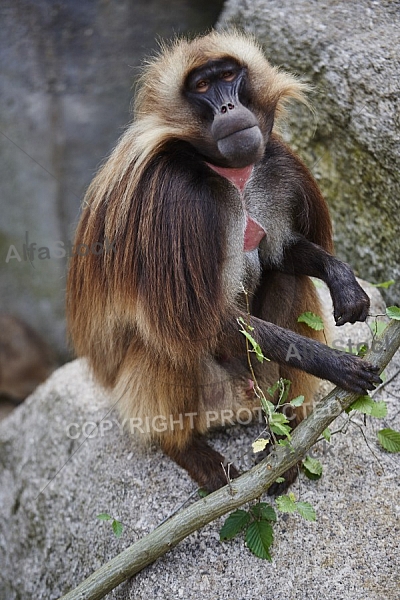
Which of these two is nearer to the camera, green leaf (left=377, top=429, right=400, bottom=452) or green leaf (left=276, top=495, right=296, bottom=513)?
green leaf (left=276, top=495, right=296, bottom=513)

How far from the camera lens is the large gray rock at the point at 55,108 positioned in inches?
281

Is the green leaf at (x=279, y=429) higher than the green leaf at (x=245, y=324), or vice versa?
the green leaf at (x=245, y=324)

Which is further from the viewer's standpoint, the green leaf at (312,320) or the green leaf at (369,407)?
the green leaf at (312,320)

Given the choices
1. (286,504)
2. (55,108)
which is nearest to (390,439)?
(286,504)

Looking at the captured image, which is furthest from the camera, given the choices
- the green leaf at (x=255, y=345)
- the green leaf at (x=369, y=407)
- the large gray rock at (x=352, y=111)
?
the large gray rock at (x=352, y=111)

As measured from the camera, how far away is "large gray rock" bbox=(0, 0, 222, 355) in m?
7.12

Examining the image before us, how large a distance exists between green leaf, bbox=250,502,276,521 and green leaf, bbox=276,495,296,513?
6.7 inches

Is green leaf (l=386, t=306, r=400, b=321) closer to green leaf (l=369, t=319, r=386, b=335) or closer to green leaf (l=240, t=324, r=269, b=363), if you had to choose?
green leaf (l=369, t=319, r=386, b=335)

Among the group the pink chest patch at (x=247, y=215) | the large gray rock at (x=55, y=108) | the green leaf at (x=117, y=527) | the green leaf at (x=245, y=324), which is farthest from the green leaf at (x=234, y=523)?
the large gray rock at (x=55, y=108)

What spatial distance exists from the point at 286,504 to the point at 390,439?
619 mm

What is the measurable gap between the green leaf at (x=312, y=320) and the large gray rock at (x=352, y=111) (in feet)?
3.38

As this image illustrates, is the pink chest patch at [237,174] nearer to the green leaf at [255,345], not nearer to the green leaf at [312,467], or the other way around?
the green leaf at [255,345]

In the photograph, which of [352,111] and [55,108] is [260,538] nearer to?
[352,111]

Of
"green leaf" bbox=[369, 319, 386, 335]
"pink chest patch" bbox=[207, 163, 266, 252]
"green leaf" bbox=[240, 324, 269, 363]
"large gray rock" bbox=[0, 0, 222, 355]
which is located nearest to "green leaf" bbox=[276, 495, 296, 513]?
"green leaf" bbox=[240, 324, 269, 363]
